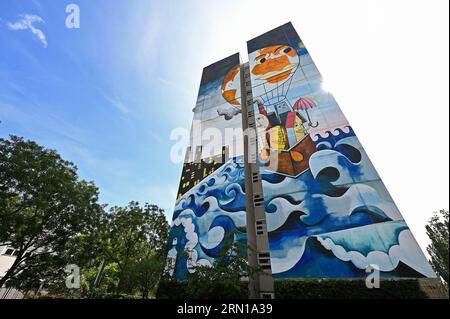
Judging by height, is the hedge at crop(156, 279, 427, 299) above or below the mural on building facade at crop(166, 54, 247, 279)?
below

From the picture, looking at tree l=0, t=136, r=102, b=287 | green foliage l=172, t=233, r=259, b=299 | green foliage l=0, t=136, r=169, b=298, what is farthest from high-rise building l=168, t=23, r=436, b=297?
tree l=0, t=136, r=102, b=287

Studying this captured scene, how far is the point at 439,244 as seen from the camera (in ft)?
71.7

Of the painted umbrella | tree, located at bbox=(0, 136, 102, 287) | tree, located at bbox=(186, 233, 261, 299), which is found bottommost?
tree, located at bbox=(186, 233, 261, 299)

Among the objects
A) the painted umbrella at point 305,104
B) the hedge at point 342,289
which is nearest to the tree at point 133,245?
the hedge at point 342,289

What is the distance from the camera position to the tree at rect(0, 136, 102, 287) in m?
11.6

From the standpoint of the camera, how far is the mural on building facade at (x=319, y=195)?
11078mm

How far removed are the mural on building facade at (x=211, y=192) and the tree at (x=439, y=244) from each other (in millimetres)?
22902

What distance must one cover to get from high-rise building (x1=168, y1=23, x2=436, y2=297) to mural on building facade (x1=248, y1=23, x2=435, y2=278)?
0.19ft

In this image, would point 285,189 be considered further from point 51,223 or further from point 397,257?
point 51,223

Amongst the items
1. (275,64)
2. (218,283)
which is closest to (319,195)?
(218,283)

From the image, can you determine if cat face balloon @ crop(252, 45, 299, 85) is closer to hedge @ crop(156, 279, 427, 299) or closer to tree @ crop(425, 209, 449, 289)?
hedge @ crop(156, 279, 427, 299)

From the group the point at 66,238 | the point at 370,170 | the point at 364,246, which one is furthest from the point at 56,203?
the point at 370,170

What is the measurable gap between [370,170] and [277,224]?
23.3 ft

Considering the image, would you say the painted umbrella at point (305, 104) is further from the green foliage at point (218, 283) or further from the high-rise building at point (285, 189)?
the green foliage at point (218, 283)
